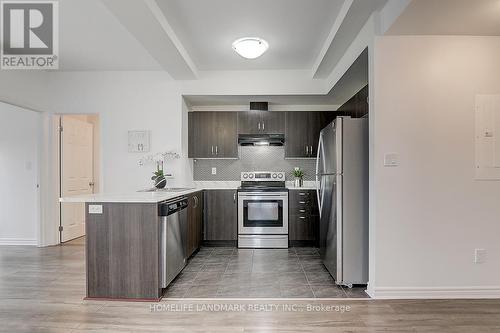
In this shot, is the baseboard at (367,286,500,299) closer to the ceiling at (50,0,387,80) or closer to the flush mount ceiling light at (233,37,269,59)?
the ceiling at (50,0,387,80)

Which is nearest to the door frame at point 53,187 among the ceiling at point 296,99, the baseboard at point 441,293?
the ceiling at point 296,99

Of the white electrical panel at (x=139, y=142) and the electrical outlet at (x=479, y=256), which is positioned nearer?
the electrical outlet at (x=479, y=256)

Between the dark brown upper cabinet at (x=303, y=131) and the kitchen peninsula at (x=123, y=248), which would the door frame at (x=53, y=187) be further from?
the dark brown upper cabinet at (x=303, y=131)

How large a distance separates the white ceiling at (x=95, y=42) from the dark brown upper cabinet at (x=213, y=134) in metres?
1.06

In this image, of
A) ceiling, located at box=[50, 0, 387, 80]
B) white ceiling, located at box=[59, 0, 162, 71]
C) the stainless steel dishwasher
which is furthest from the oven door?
white ceiling, located at box=[59, 0, 162, 71]

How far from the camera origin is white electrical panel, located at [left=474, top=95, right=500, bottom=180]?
2.68m

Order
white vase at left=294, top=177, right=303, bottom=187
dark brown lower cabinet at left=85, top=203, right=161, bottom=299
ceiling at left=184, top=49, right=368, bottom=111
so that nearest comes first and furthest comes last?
dark brown lower cabinet at left=85, top=203, right=161, bottom=299, ceiling at left=184, top=49, right=368, bottom=111, white vase at left=294, top=177, right=303, bottom=187

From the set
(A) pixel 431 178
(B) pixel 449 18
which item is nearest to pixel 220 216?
(A) pixel 431 178

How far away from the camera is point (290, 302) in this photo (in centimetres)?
260

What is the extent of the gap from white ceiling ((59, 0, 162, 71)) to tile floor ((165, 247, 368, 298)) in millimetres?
2715

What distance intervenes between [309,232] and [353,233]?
1710 millimetres

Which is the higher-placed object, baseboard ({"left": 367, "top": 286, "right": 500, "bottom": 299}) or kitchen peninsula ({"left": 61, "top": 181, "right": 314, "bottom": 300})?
kitchen peninsula ({"left": 61, "top": 181, "right": 314, "bottom": 300})

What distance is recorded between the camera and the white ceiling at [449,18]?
2.13 meters

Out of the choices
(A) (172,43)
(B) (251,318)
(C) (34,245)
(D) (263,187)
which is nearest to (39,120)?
(C) (34,245)
